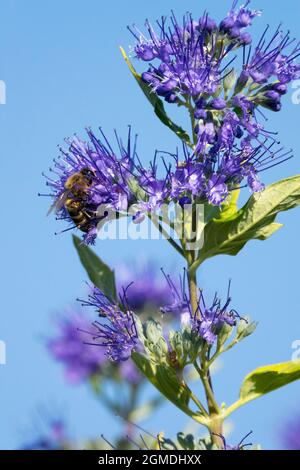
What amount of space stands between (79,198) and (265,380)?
1.47 meters

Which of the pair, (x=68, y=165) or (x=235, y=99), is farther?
(x=68, y=165)

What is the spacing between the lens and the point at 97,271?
17.1ft

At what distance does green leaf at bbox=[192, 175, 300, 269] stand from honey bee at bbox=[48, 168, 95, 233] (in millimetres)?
747

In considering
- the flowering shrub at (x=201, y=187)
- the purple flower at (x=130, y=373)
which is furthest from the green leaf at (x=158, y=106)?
the purple flower at (x=130, y=373)

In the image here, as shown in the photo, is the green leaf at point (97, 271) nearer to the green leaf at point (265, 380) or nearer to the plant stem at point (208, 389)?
the plant stem at point (208, 389)

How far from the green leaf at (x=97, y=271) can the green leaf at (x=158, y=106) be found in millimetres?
843

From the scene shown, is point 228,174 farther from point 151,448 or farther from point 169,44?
point 151,448

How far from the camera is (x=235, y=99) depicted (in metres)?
4.80

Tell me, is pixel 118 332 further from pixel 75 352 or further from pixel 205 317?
pixel 75 352
